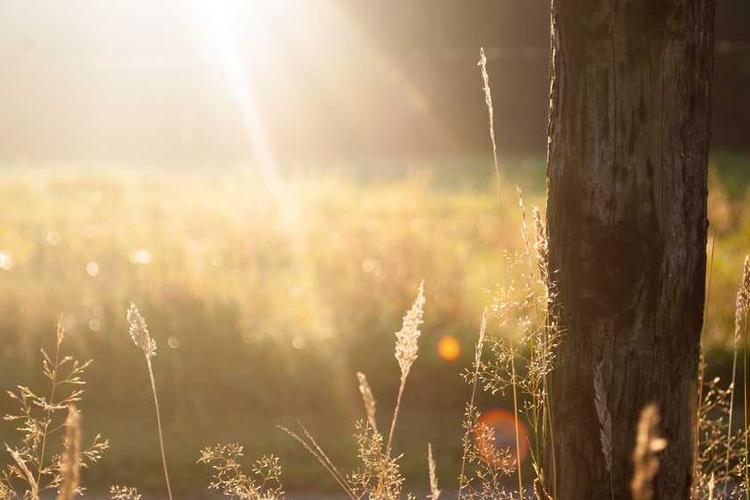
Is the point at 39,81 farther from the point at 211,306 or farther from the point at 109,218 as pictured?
the point at 211,306

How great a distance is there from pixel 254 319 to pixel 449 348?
52.6 inches

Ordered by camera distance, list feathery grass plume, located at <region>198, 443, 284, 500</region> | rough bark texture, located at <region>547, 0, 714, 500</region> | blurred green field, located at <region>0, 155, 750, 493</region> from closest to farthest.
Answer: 1. rough bark texture, located at <region>547, 0, 714, 500</region>
2. feathery grass plume, located at <region>198, 443, 284, 500</region>
3. blurred green field, located at <region>0, 155, 750, 493</region>

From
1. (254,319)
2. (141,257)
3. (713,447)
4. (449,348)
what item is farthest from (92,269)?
(713,447)

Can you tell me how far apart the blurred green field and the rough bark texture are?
130 inches

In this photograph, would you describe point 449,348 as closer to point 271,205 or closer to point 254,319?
point 254,319

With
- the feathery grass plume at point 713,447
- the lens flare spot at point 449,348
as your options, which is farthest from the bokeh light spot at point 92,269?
the feathery grass plume at point 713,447

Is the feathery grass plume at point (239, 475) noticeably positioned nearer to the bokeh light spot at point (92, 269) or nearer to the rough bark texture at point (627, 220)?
the rough bark texture at point (627, 220)

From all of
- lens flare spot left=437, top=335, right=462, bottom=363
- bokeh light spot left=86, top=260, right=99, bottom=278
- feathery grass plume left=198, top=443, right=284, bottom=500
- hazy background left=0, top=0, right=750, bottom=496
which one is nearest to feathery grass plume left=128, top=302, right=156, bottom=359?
feathery grass plume left=198, top=443, right=284, bottom=500

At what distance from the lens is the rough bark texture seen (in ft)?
8.51

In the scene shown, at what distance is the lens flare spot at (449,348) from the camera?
22.6ft

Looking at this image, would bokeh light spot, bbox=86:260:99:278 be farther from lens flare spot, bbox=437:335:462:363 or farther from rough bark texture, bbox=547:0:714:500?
rough bark texture, bbox=547:0:714:500

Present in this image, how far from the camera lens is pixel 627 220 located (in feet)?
8.63

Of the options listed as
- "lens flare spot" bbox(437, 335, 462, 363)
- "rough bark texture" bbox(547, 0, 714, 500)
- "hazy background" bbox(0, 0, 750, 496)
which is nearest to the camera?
"rough bark texture" bbox(547, 0, 714, 500)

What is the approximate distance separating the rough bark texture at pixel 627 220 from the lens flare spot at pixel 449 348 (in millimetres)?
4107
